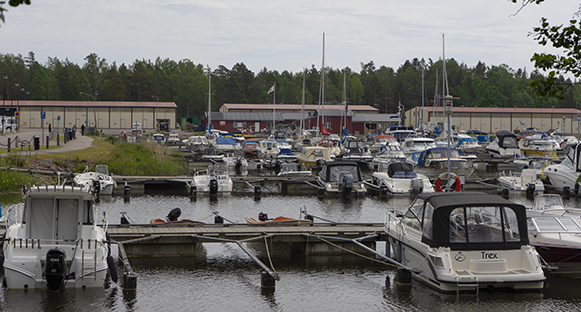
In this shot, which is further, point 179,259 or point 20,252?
point 179,259

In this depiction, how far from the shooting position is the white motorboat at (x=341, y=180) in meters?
37.1

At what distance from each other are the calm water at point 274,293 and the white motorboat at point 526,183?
21192mm

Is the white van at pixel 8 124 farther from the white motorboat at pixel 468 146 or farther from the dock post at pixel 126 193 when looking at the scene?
the white motorboat at pixel 468 146

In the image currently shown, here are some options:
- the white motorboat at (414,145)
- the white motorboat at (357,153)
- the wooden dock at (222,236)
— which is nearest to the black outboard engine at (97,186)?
the wooden dock at (222,236)

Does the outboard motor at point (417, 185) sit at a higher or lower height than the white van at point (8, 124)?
lower

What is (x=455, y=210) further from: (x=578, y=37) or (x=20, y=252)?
(x=20, y=252)

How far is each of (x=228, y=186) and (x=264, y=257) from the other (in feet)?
55.8

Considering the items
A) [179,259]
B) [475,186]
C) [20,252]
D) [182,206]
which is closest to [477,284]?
[179,259]

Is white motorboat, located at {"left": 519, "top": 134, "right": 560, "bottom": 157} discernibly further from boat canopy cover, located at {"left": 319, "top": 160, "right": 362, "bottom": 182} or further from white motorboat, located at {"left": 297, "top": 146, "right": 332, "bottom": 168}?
boat canopy cover, located at {"left": 319, "top": 160, "right": 362, "bottom": 182}

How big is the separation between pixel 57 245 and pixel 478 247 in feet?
35.8

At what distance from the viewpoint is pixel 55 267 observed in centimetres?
1567

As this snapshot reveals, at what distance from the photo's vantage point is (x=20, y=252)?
15.9 m

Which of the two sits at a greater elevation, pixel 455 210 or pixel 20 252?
pixel 455 210

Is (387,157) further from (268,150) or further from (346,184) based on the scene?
(346,184)
